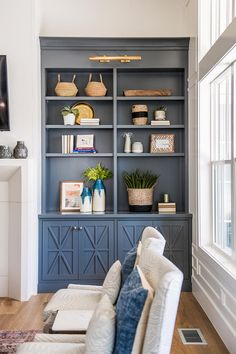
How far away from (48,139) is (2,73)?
3.44 feet

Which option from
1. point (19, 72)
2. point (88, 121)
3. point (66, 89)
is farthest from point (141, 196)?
point (19, 72)

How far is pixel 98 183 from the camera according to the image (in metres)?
4.81

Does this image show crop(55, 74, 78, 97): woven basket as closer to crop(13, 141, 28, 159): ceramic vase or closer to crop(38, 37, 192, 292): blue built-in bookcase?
crop(38, 37, 192, 292): blue built-in bookcase

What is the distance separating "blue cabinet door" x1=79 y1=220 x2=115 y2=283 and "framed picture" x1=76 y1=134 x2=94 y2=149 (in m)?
1.02

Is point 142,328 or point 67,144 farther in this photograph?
point 67,144

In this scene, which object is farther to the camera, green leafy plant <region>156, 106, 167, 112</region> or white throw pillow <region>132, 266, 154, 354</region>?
green leafy plant <region>156, 106, 167, 112</region>

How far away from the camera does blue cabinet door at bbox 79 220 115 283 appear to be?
4.63 metres

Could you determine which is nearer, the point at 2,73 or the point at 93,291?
the point at 93,291

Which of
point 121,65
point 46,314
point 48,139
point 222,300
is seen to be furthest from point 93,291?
point 121,65

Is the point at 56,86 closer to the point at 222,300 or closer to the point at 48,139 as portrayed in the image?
the point at 48,139

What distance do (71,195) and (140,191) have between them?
3.00 feet

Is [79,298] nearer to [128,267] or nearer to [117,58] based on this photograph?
[128,267]

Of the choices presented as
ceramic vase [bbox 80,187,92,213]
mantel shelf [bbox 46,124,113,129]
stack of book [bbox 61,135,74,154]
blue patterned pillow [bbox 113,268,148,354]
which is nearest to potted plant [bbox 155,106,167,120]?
mantel shelf [bbox 46,124,113,129]

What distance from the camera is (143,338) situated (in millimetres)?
1692
